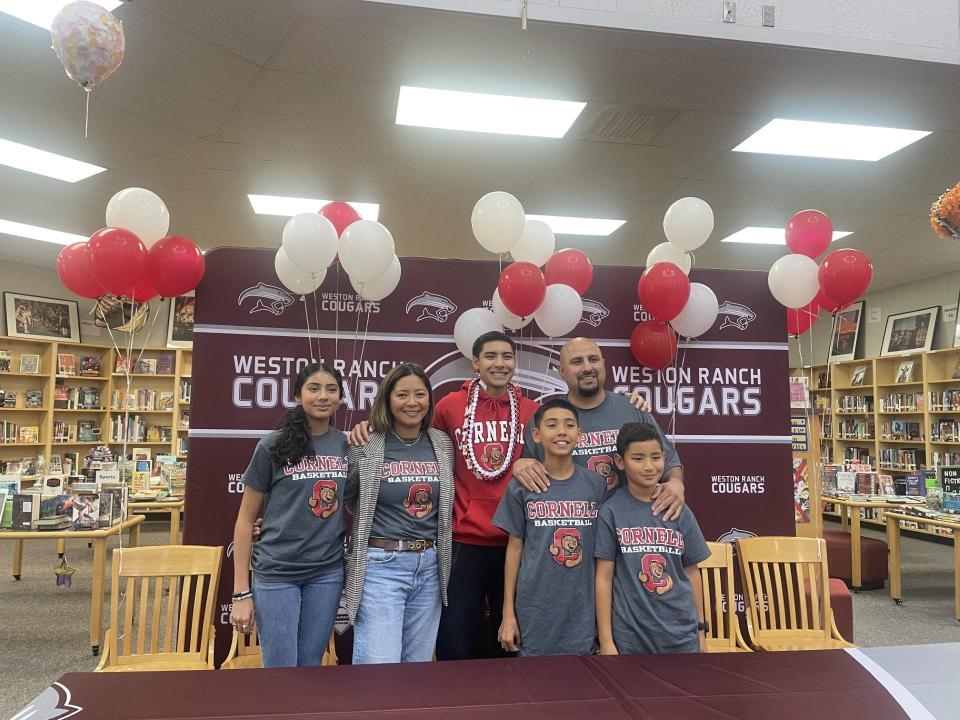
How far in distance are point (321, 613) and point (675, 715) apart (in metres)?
1.36

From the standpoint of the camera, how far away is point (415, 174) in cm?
531

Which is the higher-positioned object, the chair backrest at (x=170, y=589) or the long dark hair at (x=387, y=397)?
the long dark hair at (x=387, y=397)

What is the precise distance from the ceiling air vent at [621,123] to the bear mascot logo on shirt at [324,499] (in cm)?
309

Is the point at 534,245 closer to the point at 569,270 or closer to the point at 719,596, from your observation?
the point at 569,270

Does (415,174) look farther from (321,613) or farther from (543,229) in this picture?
(321,613)

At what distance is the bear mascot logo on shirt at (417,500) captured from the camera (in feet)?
7.56

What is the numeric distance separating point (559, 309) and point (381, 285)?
87cm

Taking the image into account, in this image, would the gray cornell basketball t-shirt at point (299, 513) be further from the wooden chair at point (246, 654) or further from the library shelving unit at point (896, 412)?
the library shelving unit at point (896, 412)

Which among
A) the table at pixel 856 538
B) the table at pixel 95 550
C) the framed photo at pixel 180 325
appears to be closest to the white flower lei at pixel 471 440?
the table at pixel 95 550

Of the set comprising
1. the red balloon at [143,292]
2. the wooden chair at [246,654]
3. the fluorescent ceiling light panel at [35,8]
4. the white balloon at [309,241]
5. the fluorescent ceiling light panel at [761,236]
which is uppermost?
the fluorescent ceiling light panel at [761,236]

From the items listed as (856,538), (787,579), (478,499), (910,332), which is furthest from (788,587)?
(910,332)

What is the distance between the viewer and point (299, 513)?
2273mm

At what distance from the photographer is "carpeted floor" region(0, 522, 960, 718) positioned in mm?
3551

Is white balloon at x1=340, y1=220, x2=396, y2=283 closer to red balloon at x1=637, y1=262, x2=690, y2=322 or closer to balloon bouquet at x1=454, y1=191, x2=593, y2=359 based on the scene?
balloon bouquet at x1=454, y1=191, x2=593, y2=359
